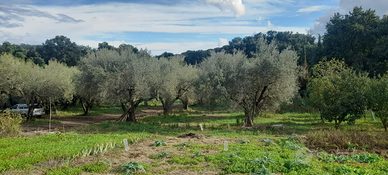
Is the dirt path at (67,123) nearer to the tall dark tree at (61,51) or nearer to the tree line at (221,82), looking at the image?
the tree line at (221,82)

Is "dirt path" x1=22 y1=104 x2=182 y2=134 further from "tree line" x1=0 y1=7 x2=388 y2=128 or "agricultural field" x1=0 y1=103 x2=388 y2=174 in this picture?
"agricultural field" x1=0 y1=103 x2=388 y2=174

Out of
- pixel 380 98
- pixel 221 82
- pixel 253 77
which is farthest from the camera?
pixel 221 82

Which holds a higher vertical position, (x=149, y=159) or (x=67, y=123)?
(x=149, y=159)

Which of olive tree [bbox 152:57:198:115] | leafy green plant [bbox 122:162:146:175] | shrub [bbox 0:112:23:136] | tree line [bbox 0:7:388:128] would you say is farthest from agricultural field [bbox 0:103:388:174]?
olive tree [bbox 152:57:198:115]

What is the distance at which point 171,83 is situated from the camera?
28.4 metres

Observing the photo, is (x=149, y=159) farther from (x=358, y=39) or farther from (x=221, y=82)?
(x=358, y=39)

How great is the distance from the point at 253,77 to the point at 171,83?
10403 mm

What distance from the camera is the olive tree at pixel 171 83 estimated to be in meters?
27.4

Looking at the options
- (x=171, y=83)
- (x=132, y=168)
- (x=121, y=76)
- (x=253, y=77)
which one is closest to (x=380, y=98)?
(x=253, y=77)

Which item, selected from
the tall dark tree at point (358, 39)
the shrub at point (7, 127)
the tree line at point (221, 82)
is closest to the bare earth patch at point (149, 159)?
the shrub at point (7, 127)

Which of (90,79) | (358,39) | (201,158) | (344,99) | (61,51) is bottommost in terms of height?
(201,158)

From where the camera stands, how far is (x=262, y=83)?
2078 centimetres

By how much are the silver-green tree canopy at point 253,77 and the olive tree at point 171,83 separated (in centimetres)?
587

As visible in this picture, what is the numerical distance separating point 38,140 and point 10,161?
201 inches
